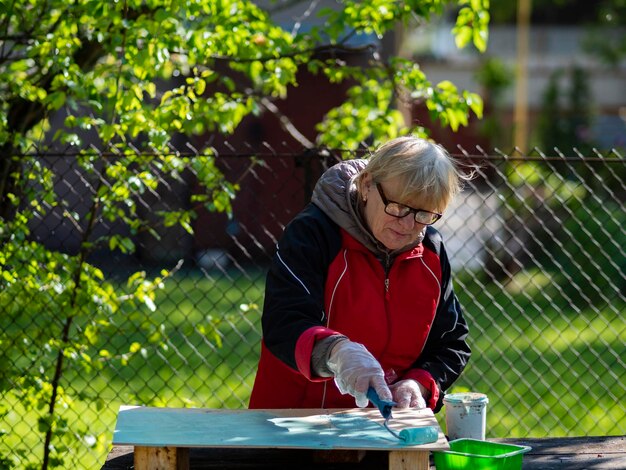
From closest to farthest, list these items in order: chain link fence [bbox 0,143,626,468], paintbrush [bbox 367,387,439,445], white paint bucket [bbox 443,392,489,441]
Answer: paintbrush [bbox 367,387,439,445], white paint bucket [bbox 443,392,489,441], chain link fence [bbox 0,143,626,468]

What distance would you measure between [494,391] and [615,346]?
1428 millimetres

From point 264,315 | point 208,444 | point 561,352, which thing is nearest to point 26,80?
point 264,315

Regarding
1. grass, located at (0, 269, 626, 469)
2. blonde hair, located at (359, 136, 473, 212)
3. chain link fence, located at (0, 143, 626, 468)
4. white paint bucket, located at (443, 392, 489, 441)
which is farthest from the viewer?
grass, located at (0, 269, 626, 469)

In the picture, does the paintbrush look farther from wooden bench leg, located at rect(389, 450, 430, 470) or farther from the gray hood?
the gray hood

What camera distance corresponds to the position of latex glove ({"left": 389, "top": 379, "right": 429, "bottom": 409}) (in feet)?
8.26

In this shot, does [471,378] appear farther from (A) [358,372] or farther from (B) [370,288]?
(A) [358,372]

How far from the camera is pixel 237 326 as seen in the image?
8219 mm

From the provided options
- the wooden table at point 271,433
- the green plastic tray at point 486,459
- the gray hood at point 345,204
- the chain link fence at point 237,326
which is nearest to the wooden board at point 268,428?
the wooden table at point 271,433

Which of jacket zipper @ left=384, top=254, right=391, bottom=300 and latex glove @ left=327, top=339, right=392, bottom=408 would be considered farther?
jacket zipper @ left=384, top=254, right=391, bottom=300

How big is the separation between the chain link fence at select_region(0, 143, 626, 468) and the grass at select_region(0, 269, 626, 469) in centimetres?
2

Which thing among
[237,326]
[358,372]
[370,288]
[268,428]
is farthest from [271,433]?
[237,326]

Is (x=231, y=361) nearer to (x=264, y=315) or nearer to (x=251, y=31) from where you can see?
(x=251, y=31)

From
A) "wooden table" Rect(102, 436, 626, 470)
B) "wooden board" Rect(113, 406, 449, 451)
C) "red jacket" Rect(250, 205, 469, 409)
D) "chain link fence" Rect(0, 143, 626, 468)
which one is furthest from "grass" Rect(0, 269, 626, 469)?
"wooden board" Rect(113, 406, 449, 451)

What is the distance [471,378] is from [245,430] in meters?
4.35
